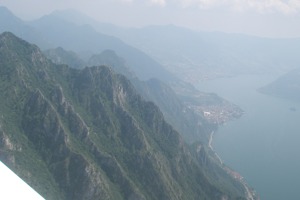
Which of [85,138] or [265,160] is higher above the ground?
[85,138]

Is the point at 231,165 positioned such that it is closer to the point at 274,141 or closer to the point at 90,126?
the point at 274,141

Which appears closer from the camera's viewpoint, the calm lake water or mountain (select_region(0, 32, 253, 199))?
mountain (select_region(0, 32, 253, 199))

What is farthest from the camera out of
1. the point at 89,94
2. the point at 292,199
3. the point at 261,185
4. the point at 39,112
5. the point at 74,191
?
the point at 261,185

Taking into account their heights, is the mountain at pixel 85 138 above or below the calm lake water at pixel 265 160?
above

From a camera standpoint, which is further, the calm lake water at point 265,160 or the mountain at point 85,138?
the calm lake water at point 265,160

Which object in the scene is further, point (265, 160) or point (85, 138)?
point (265, 160)

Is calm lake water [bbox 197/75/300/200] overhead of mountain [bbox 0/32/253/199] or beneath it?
beneath

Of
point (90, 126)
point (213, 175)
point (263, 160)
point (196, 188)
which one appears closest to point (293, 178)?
point (263, 160)

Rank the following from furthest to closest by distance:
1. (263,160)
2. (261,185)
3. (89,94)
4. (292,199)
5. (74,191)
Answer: (263,160) → (261,185) → (292,199) → (89,94) → (74,191)
